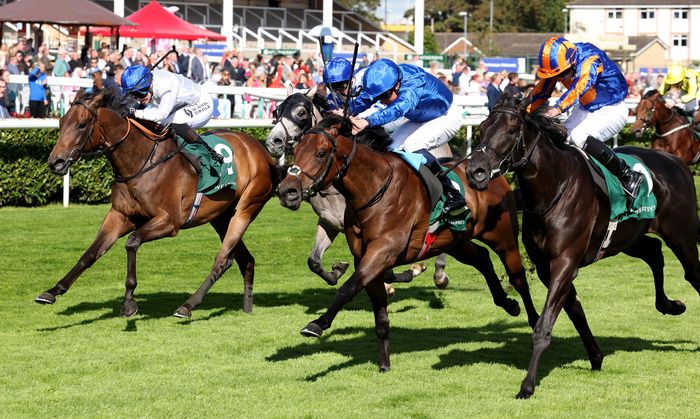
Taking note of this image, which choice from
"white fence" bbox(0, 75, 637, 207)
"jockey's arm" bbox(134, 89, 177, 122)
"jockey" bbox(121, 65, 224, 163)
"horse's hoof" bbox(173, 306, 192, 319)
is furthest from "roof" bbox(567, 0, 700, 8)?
"horse's hoof" bbox(173, 306, 192, 319)

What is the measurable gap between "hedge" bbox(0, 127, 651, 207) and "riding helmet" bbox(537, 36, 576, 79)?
8249 millimetres

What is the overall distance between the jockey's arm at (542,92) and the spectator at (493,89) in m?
10.5

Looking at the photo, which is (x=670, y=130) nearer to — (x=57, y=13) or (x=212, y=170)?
(x=212, y=170)

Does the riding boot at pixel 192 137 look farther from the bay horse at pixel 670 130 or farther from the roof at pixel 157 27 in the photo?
Answer: the roof at pixel 157 27

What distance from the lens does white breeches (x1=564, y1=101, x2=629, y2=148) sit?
735 centimetres

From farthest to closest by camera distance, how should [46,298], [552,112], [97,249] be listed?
[97,249]
[46,298]
[552,112]

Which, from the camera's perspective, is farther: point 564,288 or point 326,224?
point 326,224

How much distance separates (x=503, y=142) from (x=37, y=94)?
1055 centimetres

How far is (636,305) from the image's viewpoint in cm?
866

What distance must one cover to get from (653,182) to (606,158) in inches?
17.9

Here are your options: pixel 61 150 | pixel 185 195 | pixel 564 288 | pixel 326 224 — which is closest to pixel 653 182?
pixel 564 288

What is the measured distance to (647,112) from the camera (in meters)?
15.0

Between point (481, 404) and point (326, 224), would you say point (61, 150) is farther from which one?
point (481, 404)

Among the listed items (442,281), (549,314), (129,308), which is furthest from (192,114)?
(549,314)
